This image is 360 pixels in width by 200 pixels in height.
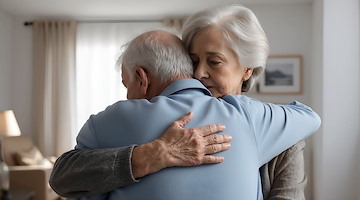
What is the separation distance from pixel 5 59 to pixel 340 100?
4.93 metres

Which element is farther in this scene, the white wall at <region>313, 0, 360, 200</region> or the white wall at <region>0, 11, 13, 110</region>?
the white wall at <region>0, 11, 13, 110</region>

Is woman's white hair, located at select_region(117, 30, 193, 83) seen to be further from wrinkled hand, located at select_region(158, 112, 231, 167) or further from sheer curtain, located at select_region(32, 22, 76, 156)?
sheer curtain, located at select_region(32, 22, 76, 156)

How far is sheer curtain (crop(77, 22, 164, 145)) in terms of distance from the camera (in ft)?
24.0

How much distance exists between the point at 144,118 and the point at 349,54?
4609mm

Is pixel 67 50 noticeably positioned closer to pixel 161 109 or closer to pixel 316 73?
pixel 316 73

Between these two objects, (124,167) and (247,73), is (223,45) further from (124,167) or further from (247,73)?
(124,167)

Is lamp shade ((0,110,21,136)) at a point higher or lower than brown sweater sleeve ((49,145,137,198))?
lower

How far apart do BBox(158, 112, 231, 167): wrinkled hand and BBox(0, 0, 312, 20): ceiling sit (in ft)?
17.2

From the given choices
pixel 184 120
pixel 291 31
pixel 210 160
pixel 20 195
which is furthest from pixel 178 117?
pixel 291 31

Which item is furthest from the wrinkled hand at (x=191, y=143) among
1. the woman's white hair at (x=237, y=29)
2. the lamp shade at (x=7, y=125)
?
the lamp shade at (x=7, y=125)

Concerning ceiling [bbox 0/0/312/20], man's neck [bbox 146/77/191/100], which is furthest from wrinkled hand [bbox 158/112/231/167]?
ceiling [bbox 0/0/312/20]

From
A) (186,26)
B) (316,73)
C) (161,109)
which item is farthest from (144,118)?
(316,73)

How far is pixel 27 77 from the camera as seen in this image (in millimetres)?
7500

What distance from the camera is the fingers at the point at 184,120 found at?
109 centimetres
